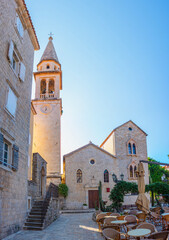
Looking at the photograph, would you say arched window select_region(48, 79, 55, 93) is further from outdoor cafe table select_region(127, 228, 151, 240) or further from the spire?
outdoor cafe table select_region(127, 228, 151, 240)

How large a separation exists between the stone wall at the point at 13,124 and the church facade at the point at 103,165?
16297 millimetres

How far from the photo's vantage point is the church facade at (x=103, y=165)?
2753 cm

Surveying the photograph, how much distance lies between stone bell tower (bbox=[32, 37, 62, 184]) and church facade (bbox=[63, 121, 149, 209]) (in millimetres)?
1967

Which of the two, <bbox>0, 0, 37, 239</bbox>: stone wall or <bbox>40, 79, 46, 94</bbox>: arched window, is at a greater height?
<bbox>40, 79, 46, 94</bbox>: arched window

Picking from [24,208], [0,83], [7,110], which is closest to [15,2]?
[0,83]

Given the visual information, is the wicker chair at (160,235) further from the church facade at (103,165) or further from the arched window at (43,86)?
the arched window at (43,86)

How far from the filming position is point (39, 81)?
31.3m

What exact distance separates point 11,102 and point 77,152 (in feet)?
65.7

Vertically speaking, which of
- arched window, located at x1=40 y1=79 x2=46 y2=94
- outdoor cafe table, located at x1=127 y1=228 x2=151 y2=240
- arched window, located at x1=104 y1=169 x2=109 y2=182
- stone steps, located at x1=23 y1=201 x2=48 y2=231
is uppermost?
arched window, located at x1=40 y1=79 x2=46 y2=94

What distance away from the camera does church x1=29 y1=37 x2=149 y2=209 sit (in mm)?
27647

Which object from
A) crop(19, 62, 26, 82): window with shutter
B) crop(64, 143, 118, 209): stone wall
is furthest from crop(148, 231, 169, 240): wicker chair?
crop(64, 143, 118, 209): stone wall

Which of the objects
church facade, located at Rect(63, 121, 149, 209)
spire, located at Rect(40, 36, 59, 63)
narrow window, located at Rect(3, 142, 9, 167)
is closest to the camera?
narrow window, located at Rect(3, 142, 9, 167)

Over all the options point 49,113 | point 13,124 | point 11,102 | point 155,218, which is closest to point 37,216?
point 13,124

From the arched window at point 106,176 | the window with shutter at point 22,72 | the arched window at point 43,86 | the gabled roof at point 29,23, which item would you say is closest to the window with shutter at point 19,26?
the gabled roof at point 29,23
